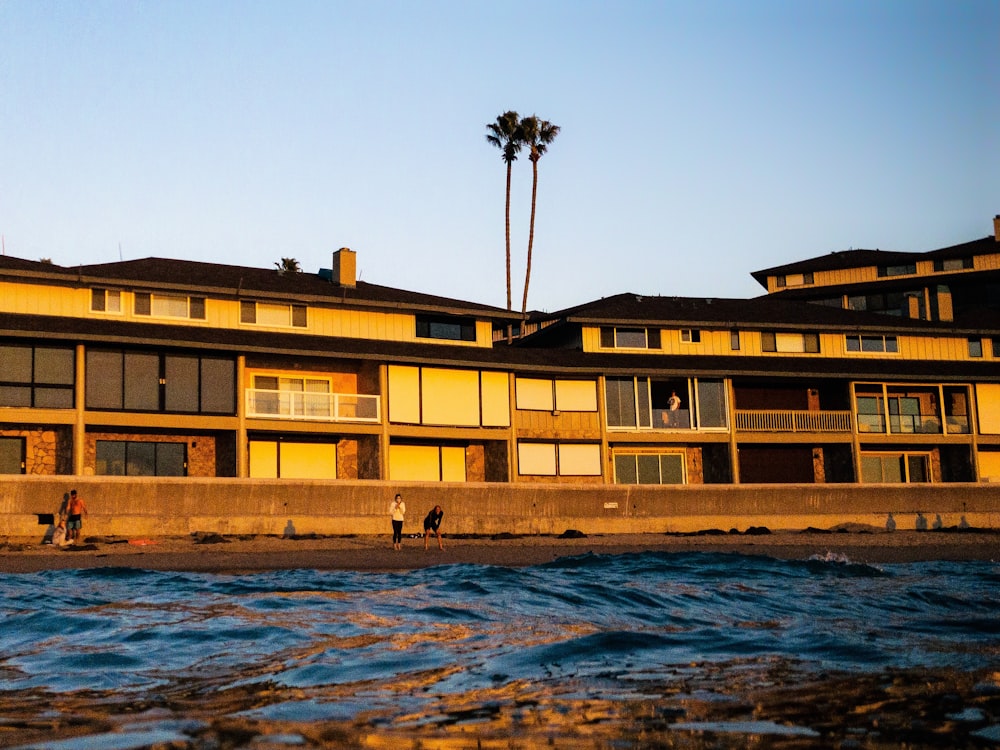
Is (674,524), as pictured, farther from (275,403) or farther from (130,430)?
(130,430)

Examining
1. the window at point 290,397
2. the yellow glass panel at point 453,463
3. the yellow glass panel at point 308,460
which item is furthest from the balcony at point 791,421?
the window at point 290,397

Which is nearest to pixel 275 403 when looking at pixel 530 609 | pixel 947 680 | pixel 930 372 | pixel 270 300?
pixel 270 300

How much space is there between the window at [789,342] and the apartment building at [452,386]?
98 mm

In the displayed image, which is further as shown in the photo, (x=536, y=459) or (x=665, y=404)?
(x=665, y=404)

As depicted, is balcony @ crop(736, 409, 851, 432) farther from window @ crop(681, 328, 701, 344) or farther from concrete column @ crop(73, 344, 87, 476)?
concrete column @ crop(73, 344, 87, 476)

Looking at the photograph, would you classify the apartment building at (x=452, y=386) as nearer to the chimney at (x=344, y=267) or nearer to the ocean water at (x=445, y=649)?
the chimney at (x=344, y=267)

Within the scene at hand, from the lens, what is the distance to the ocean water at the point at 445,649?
809cm

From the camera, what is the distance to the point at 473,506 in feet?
118

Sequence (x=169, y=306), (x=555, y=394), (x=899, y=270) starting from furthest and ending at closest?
1. (x=899, y=270)
2. (x=555, y=394)
3. (x=169, y=306)

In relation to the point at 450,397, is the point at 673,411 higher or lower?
lower

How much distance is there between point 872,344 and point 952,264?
30815 mm

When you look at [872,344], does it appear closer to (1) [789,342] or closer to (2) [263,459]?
(1) [789,342]

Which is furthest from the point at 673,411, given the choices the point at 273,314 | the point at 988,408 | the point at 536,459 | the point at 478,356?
the point at 273,314

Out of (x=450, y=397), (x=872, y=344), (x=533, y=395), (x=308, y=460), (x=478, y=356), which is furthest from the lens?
(x=872, y=344)
